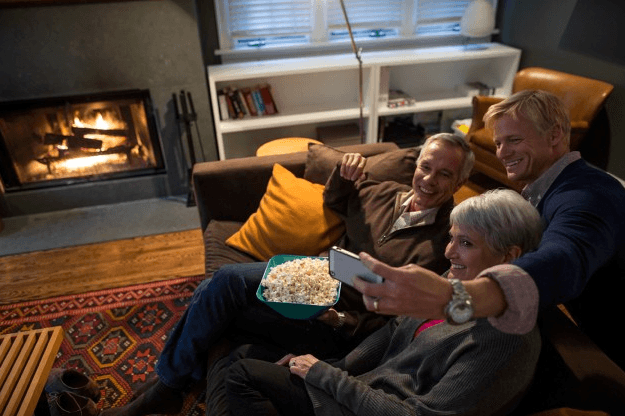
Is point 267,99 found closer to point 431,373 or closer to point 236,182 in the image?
point 236,182

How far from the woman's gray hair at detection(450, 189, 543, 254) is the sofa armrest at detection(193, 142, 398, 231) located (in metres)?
1.21

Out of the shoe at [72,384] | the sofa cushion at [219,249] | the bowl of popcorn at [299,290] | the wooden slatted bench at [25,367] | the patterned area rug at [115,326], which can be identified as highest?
the bowl of popcorn at [299,290]

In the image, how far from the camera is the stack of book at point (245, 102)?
332 cm

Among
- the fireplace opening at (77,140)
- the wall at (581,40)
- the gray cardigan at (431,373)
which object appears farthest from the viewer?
the fireplace opening at (77,140)

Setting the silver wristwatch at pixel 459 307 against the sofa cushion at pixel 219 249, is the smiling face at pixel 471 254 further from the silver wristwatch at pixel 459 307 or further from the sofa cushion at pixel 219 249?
the sofa cushion at pixel 219 249

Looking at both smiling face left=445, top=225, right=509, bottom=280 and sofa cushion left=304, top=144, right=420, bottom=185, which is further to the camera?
sofa cushion left=304, top=144, right=420, bottom=185

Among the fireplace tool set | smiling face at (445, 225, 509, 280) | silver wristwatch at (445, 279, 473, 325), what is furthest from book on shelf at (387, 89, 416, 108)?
silver wristwatch at (445, 279, 473, 325)

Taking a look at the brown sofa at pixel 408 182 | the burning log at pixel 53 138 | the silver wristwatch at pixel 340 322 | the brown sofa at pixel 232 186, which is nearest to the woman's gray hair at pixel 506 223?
the brown sofa at pixel 408 182

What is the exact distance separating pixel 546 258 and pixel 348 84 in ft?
10.3

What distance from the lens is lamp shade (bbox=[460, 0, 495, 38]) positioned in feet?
11.1

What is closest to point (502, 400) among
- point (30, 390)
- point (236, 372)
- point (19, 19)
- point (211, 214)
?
point (236, 372)

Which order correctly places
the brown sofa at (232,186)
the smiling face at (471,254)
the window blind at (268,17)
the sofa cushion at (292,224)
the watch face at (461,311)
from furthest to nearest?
the window blind at (268,17)
the brown sofa at (232,186)
the sofa cushion at (292,224)
the smiling face at (471,254)
the watch face at (461,311)

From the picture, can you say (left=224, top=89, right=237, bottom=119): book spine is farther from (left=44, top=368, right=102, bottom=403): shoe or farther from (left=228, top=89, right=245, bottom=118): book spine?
(left=44, top=368, right=102, bottom=403): shoe

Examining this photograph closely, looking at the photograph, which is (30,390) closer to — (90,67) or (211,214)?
(211,214)
